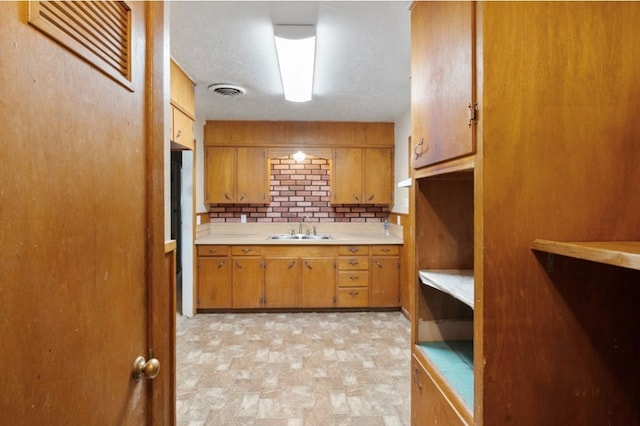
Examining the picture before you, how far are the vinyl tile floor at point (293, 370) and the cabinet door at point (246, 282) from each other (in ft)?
0.58

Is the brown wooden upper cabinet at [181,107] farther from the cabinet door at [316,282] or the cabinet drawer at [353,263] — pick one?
the cabinet drawer at [353,263]

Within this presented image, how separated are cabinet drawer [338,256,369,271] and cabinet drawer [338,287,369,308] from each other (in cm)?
25

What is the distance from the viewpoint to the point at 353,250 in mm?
3982

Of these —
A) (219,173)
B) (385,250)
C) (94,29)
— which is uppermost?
(219,173)

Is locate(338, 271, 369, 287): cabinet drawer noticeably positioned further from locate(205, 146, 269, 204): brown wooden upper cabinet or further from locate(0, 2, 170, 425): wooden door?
locate(0, 2, 170, 425): wooden door

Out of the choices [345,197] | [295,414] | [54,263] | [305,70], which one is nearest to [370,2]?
[305,70]

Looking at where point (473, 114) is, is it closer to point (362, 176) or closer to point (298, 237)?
point (362, 176)

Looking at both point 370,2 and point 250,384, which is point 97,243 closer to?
point 370,2

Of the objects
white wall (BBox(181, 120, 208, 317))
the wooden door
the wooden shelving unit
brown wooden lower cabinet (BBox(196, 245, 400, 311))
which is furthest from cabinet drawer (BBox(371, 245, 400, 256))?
the wooden door

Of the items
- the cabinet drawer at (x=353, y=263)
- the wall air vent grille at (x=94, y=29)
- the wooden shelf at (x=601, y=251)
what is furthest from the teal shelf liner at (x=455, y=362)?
the cabinet drawer at (x=353, y=263)

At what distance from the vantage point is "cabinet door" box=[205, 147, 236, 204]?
4238 mm

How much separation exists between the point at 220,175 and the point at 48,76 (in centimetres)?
381

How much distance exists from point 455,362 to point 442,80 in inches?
41.2

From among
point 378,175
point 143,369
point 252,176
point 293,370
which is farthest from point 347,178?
point 143,369
